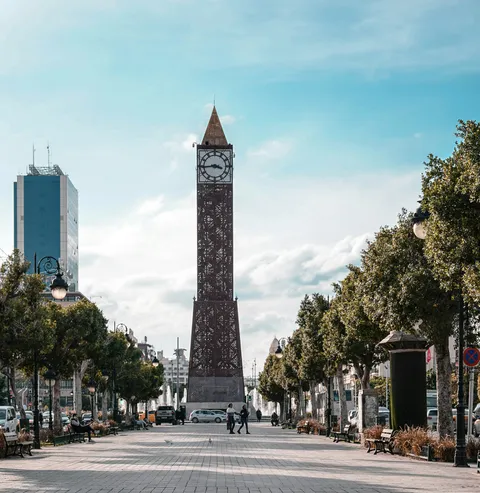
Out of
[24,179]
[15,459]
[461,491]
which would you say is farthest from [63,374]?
[24,179]

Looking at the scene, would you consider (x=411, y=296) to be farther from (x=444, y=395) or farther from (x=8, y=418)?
(x=8, y=418)

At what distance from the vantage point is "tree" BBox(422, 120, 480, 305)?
61.0 feet

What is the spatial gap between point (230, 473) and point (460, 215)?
8.11m

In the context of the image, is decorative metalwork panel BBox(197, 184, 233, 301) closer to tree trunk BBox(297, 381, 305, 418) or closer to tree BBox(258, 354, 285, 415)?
tree BBox(258, 354, 285, 415)

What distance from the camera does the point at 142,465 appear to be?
25.3 m

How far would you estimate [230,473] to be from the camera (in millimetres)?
21844

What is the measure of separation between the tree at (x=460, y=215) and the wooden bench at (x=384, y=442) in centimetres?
1080

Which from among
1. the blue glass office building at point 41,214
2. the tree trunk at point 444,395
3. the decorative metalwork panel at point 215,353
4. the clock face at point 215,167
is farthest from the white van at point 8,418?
the blue glass office building at point 41,214

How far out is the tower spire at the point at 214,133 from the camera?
374 feet

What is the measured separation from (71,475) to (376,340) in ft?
Answer: 57.7

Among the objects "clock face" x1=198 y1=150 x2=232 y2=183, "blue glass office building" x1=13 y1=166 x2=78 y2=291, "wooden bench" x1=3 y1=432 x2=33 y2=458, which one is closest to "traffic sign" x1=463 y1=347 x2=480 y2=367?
"wooden bench" x1=3 y1=432 x2=33 y2=458

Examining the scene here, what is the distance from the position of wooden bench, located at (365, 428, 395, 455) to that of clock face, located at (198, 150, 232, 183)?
80.8 m

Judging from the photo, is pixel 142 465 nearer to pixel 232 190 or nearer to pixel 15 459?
pixel 15 459

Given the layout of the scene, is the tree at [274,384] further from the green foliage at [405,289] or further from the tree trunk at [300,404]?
the green foliage at [405,289]
